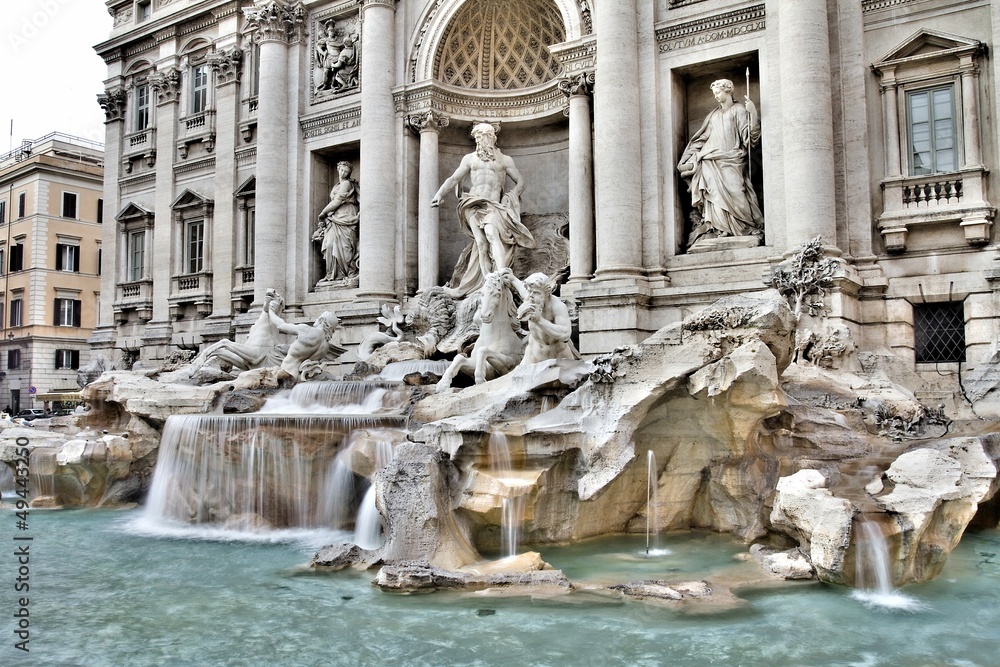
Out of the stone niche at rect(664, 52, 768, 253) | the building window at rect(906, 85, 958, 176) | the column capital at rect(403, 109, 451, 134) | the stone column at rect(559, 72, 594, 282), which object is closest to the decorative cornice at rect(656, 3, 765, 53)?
the stone niche at rect(664, 52, 768, 253)

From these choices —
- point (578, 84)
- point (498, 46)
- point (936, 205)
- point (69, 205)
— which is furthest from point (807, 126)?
point (69, 205)

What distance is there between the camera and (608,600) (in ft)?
23.0

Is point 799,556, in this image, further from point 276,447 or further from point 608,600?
point 276,447

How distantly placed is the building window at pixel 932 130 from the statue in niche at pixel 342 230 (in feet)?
39.6

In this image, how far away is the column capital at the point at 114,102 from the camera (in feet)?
85.6

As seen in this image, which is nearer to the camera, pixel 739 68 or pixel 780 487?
pixel 780 487

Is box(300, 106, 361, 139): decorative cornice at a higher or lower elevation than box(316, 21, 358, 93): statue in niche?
lower

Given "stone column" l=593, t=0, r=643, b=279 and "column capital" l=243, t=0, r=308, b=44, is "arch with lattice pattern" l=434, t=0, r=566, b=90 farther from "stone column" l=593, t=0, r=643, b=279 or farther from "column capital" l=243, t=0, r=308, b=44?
"column capital" l=243, t=0, r=308, b=44

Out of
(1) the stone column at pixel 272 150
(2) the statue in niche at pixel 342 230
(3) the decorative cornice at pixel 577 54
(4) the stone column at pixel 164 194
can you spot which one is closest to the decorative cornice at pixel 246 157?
(1) the stone column at pixel 272 150

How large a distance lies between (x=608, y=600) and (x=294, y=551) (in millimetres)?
3951

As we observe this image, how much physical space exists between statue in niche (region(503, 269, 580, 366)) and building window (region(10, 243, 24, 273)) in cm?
3492

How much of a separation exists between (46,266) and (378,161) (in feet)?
86.7

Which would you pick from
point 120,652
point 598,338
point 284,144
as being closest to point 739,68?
point 598,338

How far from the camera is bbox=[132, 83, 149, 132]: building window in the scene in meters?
25.6
